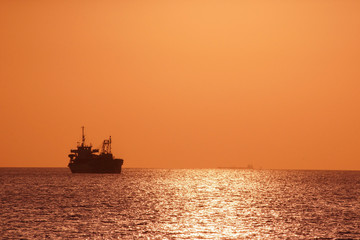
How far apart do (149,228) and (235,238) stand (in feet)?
38.3

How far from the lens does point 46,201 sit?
350 feet

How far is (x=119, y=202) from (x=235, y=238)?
50140 mm

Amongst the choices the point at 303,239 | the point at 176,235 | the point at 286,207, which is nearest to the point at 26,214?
the point at 176,235

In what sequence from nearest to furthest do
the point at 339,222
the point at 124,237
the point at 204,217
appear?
the point at 124,237 < the point at 339,222 < the point at 204,217

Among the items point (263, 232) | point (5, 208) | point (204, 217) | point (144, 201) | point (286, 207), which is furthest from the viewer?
point (144, 201)

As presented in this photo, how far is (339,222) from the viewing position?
256 feet

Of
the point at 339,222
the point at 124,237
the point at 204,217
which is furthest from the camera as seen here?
the point at 204,217

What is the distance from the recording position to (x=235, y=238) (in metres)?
62.0

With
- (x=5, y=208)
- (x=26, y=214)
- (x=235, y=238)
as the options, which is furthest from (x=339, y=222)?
(x=5, y=208)

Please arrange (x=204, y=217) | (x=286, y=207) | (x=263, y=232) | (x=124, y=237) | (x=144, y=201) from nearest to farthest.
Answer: (x=124, y=237)
(x=263, y=232)
(x=204, y=217)
(x=286, y=207)
(x=144, y=201)

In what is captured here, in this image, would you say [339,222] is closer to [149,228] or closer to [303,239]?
[303,239]

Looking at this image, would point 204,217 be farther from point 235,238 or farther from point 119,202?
point 119,202

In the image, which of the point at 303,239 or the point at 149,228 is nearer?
the point at 303,239

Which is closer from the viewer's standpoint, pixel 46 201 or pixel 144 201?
pixel 46 201
